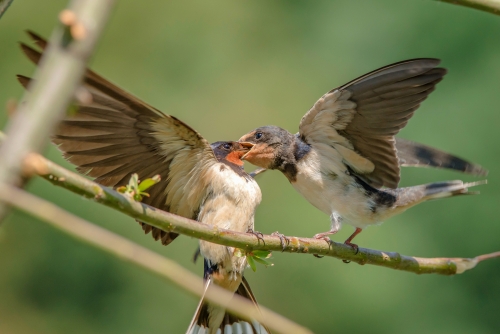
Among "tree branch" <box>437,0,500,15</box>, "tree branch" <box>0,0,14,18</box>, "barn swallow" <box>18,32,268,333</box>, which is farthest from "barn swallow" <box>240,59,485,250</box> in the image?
"tree branch" <box>0,0,14,18</box>

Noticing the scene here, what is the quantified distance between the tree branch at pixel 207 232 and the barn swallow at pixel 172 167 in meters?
0.64

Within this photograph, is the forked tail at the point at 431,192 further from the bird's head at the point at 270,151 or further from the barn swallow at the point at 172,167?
the barn swallow at the point at 172,167

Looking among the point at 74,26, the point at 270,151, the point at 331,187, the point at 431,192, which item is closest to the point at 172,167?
the point at 270,151

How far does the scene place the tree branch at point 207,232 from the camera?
46.3 inches

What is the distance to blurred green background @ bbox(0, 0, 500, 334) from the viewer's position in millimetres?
8383

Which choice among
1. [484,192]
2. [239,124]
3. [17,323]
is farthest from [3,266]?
[484,192]

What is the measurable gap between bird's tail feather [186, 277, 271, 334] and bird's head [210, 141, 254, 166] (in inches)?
28.1

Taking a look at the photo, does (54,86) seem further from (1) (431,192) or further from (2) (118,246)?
(1) (431,192)

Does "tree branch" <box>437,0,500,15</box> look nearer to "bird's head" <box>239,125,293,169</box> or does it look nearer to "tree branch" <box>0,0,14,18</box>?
"tree branch" <box>0,0,14,18</box>

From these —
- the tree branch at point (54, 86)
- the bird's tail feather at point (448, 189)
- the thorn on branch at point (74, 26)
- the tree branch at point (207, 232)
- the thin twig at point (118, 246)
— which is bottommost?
A: the tree branch at point (207, 232)

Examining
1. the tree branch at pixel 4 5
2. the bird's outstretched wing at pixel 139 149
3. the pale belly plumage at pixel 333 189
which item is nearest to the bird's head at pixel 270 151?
the pale belly plumage at pixel 333 189

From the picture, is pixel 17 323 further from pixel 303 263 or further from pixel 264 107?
pixel 264 107

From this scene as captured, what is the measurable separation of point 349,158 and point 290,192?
4627 millimetres

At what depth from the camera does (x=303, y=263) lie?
27.8 ft
